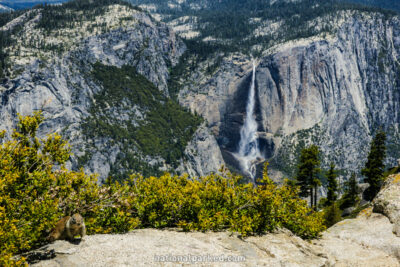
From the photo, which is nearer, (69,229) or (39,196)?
(39,196)

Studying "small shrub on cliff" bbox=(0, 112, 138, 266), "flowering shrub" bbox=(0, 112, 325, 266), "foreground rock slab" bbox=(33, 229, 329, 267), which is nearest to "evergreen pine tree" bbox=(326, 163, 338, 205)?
"flowering shrub" bbox=(0, 112, 325, 266)

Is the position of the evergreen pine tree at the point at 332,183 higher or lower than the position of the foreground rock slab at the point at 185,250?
lower

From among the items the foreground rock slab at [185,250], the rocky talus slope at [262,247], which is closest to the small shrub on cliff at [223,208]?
the rocky talus slope at [262,247]

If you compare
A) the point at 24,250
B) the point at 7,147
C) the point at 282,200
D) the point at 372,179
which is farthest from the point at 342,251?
the point at 372,179

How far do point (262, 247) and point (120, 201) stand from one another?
31.8 ft

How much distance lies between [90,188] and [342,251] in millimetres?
17099

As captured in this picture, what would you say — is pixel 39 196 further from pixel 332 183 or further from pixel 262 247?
pixel 332 183

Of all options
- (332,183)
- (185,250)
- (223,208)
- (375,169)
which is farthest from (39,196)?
(332,183)

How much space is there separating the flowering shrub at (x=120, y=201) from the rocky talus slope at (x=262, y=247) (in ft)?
3.37

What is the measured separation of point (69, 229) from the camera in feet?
61.5

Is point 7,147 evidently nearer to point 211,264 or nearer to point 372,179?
point 211,264

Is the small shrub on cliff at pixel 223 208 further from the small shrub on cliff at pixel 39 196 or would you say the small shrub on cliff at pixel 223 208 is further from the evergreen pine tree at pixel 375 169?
the evergreen pine tree at pixel 375 169

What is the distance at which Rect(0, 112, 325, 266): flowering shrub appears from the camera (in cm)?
1727

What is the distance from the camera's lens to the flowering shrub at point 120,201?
1727 centimetres
